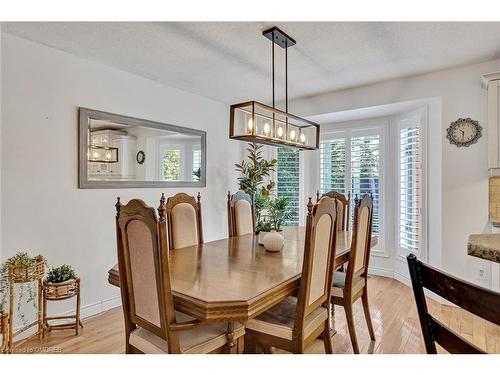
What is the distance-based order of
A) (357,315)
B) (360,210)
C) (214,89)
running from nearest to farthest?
(360,210) < (357,315) < (214,89)

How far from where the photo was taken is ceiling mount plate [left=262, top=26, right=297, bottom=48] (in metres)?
2.47

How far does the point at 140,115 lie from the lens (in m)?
3.54

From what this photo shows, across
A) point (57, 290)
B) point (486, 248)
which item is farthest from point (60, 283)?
point (486, 248)

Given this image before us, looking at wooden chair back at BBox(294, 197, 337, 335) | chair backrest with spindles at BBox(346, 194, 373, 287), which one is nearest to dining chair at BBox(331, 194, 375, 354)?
chair backrest with spindles at BBox(346, 194, 373, 287)

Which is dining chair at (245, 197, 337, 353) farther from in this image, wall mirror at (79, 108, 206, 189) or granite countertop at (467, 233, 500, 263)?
wall mirror at (79, 108, 206, 189)

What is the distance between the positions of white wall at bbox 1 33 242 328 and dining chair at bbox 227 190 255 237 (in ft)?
3.57

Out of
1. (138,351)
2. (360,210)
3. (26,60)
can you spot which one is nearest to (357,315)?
(360,210)

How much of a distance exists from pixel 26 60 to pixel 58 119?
0.52 m

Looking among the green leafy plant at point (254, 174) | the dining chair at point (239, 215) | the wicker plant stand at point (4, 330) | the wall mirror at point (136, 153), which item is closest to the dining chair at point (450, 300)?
the dining chair at point (239, 215)

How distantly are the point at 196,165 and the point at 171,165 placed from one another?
0.42m

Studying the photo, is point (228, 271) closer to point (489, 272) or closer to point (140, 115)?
point (140, 115)

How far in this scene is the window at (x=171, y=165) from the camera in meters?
3.87
